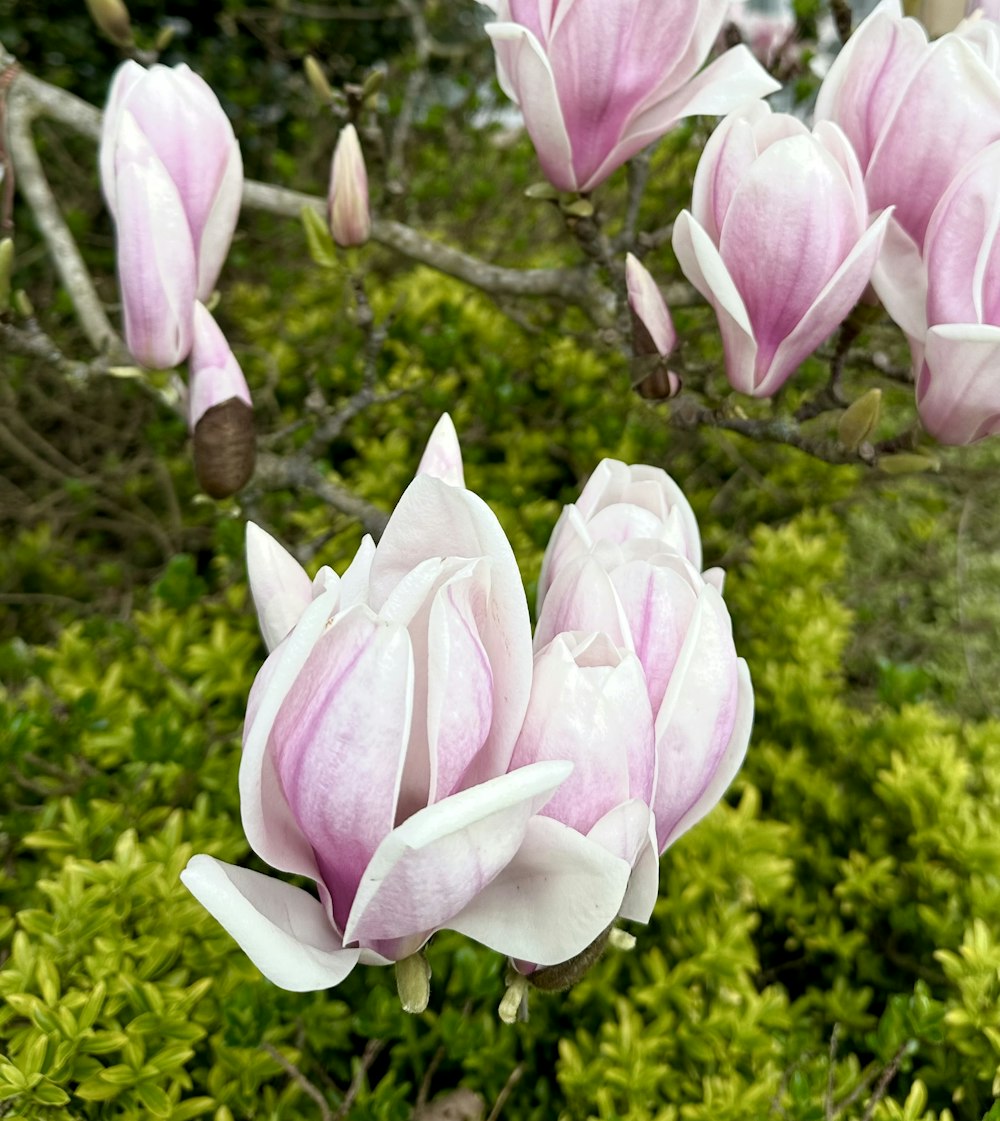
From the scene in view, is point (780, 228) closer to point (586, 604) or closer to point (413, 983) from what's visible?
point (586, 604)

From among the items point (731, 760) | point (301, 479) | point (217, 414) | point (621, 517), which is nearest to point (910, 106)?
point (621, 517)

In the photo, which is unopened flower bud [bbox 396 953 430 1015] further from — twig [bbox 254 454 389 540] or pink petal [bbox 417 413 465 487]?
twig [bbox 254 454 389 540]

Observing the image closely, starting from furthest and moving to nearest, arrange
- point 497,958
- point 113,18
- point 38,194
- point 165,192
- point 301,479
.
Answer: point 38,194 < point 113,18 < point 301,479 < point 497,958 < point 165,192

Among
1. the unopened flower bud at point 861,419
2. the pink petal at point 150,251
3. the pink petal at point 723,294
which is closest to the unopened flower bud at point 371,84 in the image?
the pink petal at point 150,251

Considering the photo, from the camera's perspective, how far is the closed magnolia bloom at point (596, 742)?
376 millimetres

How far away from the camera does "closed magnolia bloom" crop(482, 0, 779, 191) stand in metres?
0.59

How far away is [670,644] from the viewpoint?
→ 429 mm

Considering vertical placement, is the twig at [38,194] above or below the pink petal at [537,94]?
below

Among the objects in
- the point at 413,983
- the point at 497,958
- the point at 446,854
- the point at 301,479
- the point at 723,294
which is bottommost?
the point at 497,958

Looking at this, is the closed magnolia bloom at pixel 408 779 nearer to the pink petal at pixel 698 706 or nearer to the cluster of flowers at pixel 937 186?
the pink petal at pixel 698 706

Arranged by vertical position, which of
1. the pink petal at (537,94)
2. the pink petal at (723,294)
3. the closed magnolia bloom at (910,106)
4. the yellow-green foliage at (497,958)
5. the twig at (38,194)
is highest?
the closed magnolia bloom at (910,106)

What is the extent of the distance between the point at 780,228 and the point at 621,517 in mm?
211

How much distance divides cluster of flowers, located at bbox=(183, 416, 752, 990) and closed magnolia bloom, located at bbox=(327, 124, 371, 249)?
1.65ft

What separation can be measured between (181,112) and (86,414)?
2.04m
